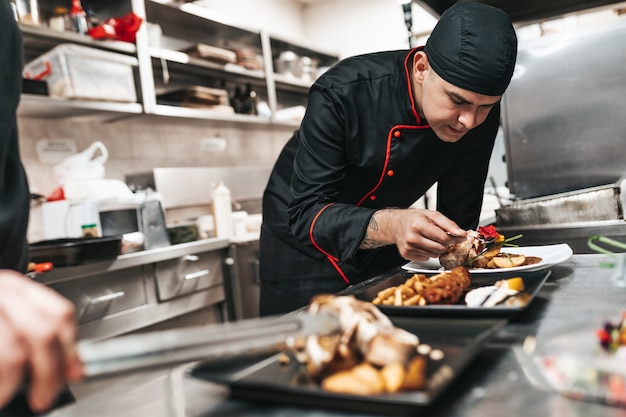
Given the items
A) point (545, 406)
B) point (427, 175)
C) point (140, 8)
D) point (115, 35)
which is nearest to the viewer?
point (545, 406)

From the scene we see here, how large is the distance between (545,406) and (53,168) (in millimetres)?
3389

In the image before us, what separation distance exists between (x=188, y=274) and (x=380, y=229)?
7.04 ft

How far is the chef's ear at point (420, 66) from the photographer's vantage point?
5.34 ft

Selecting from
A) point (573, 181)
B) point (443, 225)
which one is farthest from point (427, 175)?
point (573, 181)

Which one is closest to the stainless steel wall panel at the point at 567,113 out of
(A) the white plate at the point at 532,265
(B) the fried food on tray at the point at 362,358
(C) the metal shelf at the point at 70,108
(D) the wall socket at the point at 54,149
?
(A) the white plate at the point at 532,265

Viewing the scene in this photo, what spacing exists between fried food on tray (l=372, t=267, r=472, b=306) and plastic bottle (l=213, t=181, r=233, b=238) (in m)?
2.73

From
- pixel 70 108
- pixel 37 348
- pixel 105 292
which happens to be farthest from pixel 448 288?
pixel 70 108

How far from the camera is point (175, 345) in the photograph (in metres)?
0.52

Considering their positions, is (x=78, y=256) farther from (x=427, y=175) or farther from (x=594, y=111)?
(x=594, y=111)

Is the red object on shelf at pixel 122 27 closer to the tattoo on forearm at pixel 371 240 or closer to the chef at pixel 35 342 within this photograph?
the tattoo on forearm at pixel 371 240

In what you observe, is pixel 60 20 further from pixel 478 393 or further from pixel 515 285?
pixel 478 393

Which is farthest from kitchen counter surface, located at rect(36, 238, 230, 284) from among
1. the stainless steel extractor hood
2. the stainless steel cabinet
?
the stainless steel extractor hood

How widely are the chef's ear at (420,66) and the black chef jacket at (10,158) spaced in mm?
1070

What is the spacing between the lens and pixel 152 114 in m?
3.54
